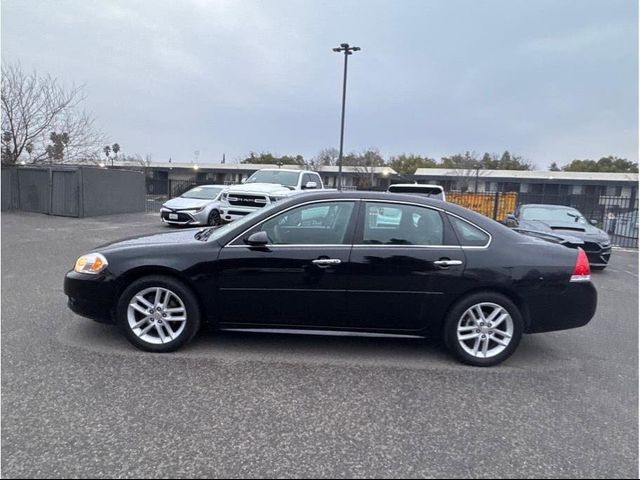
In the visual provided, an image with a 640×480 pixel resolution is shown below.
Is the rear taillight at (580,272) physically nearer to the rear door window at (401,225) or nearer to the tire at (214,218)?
the rear door window at (401,225)

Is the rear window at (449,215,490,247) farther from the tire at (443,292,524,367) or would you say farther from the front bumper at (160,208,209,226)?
the front bumper at (160,208,209,226)

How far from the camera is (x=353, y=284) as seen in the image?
11.9 ft

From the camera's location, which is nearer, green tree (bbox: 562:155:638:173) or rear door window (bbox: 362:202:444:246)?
rear door window (bbox: 362:202:444:246)

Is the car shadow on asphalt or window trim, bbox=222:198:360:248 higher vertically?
window trim, bbox=222:198:360:248

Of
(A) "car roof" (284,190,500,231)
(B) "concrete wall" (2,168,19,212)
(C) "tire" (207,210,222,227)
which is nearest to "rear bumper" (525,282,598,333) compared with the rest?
(A) "car roof" (284,190,500,231)

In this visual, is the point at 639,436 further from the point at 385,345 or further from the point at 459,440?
the point at 385,345

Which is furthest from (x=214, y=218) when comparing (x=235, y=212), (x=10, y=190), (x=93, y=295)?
(x=93, y=295)

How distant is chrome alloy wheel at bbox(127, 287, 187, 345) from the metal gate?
557 inches

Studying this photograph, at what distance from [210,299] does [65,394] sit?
1276 millimetres

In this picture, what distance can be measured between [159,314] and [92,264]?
0.81m

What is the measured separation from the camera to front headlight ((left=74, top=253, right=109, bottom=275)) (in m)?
3.74

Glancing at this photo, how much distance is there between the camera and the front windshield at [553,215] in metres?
9.73

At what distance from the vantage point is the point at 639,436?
266cm

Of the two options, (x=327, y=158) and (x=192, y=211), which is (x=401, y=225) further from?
(x=327, y=158)
